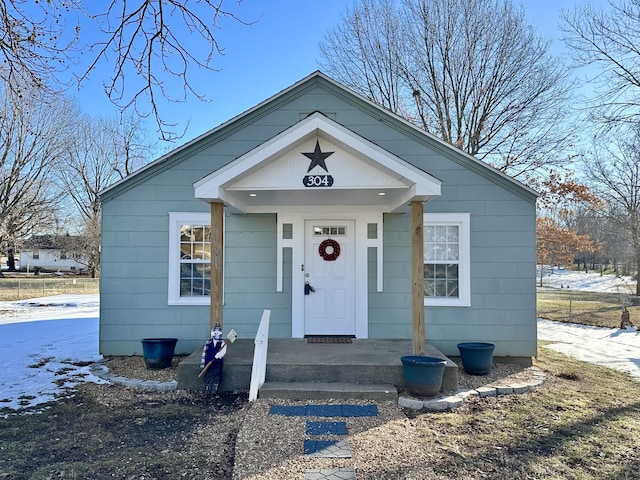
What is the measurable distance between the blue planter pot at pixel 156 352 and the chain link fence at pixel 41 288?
18333mm

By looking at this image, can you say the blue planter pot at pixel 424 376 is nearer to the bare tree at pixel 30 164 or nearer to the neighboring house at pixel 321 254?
the neighboring house at pixel 321 254

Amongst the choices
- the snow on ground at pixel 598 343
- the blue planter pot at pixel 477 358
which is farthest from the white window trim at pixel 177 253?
the snow on ground at pixel 598 343

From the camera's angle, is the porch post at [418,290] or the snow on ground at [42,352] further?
the snow on ground at [42,352]

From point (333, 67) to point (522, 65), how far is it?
844 centimetres

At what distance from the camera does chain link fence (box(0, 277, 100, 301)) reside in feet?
75.0

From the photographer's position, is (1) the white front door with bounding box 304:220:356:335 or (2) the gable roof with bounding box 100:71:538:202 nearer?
(2) the gable roof with bounding box 100:71:538:202

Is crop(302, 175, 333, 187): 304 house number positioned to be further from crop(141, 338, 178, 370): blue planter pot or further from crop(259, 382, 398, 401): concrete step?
crop(141, 338, 178, 370): blue planter pot

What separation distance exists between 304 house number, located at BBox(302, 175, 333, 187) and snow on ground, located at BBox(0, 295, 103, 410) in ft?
14.4

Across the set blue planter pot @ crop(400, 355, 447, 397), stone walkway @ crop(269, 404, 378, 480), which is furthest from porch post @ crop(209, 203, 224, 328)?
blue planter pot @ crop(400, 355, 447, 397)

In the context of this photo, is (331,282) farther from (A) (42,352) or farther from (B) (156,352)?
(A) (42,352)

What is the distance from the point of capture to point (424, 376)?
5.64 meters

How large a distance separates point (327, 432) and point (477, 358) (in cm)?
326

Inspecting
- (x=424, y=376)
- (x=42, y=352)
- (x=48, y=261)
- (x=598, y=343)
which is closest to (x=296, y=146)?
(x=424, y=376)

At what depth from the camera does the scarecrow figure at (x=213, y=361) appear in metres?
6.00
